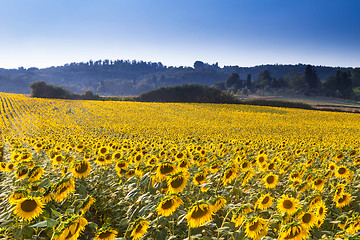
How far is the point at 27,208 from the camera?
259 cm

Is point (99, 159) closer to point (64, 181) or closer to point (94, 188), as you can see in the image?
point (94, 188)

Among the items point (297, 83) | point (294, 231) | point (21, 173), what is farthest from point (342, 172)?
point (297, 83)

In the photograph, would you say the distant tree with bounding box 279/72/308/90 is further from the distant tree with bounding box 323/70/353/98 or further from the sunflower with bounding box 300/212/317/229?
the sunflower with bounding box 300/212/317/229

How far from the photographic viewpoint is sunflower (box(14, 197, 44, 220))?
8.35 feet

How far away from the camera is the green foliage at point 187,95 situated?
68312 mm

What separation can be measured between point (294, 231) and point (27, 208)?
271cm

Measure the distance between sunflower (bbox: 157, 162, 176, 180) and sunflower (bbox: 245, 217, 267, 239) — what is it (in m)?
1.35

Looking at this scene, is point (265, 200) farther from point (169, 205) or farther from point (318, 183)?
point (318, 183)

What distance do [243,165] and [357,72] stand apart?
5552 inches

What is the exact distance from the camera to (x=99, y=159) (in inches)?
212

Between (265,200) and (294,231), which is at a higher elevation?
(294,231)

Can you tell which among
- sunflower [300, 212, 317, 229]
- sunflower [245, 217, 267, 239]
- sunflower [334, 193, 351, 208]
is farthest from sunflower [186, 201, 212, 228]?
sunflower [334, 193, 351, 208]

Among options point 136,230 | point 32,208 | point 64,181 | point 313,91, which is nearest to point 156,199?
point 136,230

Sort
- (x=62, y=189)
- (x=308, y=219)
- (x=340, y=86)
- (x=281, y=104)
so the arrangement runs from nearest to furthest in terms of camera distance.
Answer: (x=308, y=219) < (x=62, y=189) < (x=281, y=104) < (x=340, y=86)
